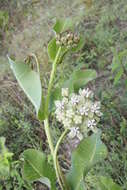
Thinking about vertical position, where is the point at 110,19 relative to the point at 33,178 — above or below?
below

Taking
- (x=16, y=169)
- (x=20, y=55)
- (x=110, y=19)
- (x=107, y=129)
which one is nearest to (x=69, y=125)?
(x=107, y=129)

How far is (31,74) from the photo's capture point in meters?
0.89

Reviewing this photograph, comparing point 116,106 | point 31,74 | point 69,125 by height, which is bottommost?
point 116,106

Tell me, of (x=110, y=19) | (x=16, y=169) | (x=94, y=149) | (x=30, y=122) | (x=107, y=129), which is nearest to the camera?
(x=94, y=149)

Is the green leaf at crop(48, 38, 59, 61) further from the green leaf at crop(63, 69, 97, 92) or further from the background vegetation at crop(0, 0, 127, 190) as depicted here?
the background vegetation at crop(0, 0, 127, 190)

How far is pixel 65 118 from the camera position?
83 centimetres

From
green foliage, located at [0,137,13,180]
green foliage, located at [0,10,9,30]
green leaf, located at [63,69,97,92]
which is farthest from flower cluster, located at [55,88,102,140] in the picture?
green foliage, located at [0,10,9,30]

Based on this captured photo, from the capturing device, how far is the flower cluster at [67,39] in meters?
0.90

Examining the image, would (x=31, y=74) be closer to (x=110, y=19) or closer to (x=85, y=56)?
(x=85, y=56)

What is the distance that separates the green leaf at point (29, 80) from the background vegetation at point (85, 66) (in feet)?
0.74

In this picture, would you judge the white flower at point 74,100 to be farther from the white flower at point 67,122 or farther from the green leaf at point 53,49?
the green leaf at point 53,49

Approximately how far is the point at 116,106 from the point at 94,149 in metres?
1.10

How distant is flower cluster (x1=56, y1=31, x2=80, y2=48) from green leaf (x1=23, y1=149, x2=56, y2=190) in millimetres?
318

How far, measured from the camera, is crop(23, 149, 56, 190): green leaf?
34.6 inches
